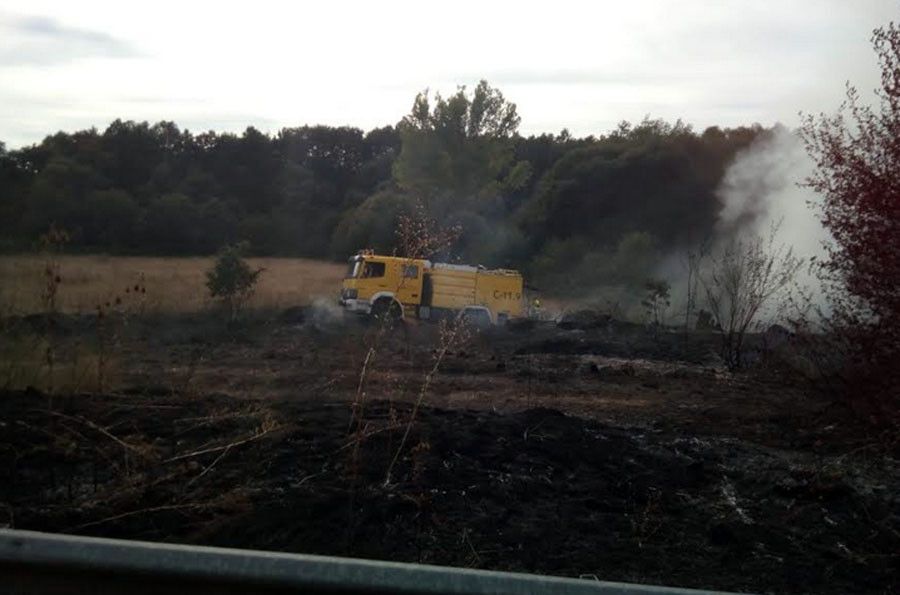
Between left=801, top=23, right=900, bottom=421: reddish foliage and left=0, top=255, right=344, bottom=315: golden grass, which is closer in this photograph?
left=801, top=23, right=900, bottom=421: reddish foliage

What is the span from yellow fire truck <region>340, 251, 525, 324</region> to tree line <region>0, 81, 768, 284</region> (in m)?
11.7

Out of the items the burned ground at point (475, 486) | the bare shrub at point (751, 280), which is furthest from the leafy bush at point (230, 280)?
the burned ground at point (475, 486)

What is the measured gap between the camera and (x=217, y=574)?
329 cm

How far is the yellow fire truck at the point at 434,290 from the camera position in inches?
1152

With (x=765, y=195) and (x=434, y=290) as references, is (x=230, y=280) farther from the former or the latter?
(x=765, y=195)

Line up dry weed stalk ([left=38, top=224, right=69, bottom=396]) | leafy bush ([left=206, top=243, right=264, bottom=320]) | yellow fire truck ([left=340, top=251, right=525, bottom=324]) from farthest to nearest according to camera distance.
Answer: yellow fire truck ([left=340, top=251, right=525, bottom=324]) → leafy bush ([left=206, top=243, right=264, bottom=320]) → dry weed stalk ([left=38, top=224, right=69, bottom=396])

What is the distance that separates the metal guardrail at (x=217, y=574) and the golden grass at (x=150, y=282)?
6.55 metres

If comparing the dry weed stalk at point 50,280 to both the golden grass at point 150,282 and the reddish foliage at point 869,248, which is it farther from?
the reddish foliage at point 869,248

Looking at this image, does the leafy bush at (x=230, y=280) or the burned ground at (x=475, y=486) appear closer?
the burned ground at (x=475, y=486)

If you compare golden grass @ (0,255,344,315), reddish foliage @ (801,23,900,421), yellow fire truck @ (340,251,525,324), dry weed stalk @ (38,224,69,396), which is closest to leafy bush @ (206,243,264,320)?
golden grass @ (0,255,344,315)

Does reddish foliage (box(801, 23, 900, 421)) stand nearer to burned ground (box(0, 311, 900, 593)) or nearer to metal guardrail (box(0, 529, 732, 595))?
burned ground (box(0, 311, 900, 593))

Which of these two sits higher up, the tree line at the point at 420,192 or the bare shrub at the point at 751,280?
the tree line at the point at 420,192

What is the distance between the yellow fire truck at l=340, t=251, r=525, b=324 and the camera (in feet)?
96.0

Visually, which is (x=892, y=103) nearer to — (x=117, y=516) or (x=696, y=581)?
(x=696, y=581)
